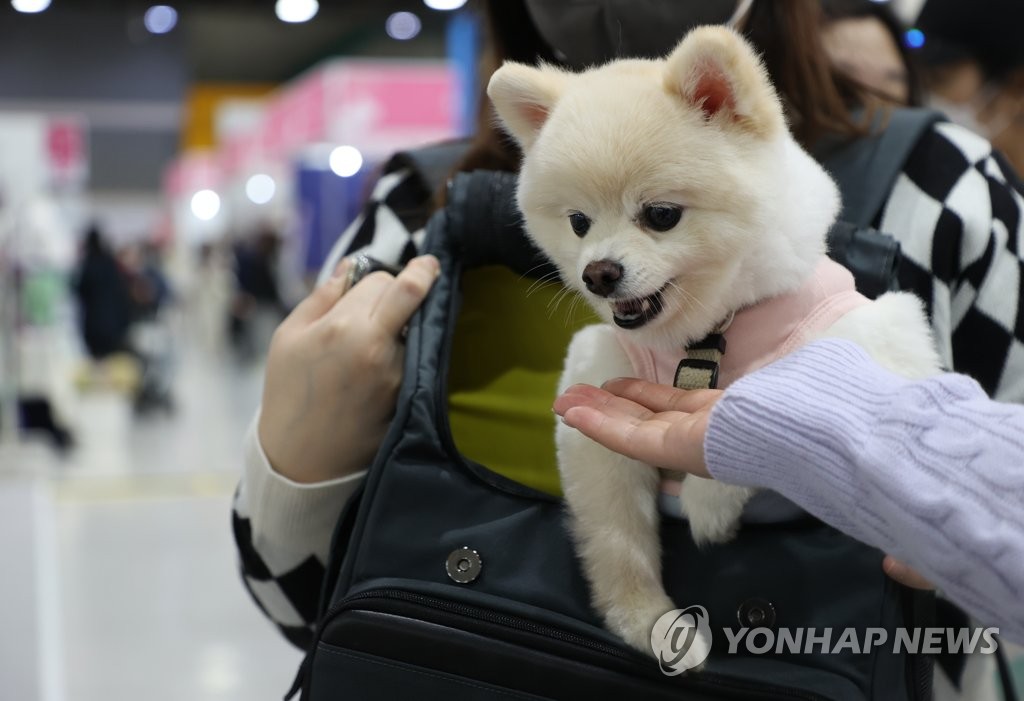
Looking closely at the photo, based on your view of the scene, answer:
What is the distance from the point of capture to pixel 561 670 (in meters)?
0.90

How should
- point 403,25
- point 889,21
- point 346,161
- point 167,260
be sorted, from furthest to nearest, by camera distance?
point 167,260 < point 403,25 < point 346,161 < point 889,21

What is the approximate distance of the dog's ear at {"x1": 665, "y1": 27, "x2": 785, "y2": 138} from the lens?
2.84ft

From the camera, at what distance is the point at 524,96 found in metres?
0.99

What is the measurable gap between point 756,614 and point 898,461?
234 mm

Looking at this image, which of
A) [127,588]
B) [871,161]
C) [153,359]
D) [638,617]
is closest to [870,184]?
[871,161]

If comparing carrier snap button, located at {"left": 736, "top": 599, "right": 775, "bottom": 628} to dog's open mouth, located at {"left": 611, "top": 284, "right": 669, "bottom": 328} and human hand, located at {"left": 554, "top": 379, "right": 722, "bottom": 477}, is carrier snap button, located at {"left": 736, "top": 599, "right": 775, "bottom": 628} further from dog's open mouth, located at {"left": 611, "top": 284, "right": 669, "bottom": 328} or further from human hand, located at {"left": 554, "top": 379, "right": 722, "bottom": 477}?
dog's open mouth, located at {"left": 611, "top": 284, "right": 669, "bottom": 328}

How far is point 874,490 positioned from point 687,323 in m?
0.26

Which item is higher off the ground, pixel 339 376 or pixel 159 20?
pixel 159 20

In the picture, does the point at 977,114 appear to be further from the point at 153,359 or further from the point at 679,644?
the point at 153,359

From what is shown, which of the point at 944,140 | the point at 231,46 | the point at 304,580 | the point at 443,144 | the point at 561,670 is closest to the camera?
the point at 561,670

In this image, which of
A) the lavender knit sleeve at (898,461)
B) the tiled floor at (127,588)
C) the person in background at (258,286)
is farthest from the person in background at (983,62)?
the person in background at (258,286)

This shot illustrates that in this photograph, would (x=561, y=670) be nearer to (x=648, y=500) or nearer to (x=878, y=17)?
(x=648, y=500)

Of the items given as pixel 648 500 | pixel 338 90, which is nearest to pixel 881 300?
pixel 648 500

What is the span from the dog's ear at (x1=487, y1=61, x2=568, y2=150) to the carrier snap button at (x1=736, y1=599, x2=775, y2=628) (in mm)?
476
